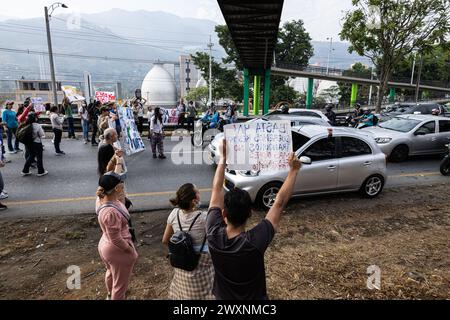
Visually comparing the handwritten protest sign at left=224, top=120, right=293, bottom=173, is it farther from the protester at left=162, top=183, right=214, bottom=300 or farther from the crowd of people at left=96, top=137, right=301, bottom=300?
the protester at left=162, top=183, right=214, bottom=300

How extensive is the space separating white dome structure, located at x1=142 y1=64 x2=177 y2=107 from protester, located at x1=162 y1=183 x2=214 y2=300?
82.1 m

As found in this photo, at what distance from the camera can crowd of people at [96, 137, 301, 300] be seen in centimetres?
204

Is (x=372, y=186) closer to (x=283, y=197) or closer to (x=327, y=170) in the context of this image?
(x=327, y=170)

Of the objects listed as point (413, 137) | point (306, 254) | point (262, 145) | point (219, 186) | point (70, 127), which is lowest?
point (306, 254)

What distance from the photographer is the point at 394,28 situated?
1830cm

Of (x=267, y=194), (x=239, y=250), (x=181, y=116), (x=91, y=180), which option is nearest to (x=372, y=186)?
(x=267, y=194)

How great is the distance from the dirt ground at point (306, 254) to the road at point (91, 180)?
2.27ft

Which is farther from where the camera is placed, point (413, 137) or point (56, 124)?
point (56, 124)

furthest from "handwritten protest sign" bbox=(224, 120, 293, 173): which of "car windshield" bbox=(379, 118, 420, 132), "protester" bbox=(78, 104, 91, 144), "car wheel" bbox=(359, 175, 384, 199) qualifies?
"protester" bbox=(78, 104, 91, 144)

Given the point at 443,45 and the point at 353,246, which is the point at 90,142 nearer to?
the point at 353,246

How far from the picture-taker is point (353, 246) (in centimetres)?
498

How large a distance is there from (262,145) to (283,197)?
104cm

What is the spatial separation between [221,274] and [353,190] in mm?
5722
